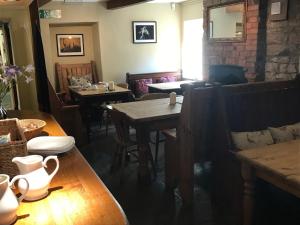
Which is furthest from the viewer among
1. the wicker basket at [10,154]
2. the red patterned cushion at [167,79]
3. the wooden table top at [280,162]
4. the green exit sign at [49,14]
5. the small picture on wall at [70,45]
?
the red patterned cushion at [167,79]

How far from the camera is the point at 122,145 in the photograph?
127 inches

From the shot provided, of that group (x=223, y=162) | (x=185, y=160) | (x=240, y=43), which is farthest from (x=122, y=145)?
(x=240, y=43)

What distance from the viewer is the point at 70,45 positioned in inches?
258

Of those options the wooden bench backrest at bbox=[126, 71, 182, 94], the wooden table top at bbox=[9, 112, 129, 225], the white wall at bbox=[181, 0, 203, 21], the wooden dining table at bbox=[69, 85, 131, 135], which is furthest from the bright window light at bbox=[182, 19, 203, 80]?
the wooden table top at bbox=[9, 112, 129, 225]

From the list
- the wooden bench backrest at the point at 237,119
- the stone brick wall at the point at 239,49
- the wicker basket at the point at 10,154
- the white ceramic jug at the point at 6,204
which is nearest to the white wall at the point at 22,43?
the stone brick wall at the point at 239,49

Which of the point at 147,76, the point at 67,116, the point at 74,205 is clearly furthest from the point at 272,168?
the point at 147,76

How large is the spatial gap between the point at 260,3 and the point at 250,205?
2.97 meters

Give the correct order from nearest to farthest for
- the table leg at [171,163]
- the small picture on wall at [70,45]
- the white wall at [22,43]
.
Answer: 1. the table leg at [171,163]
2. the white wall at [22,43]
3. the small picture on wall at [70,45]

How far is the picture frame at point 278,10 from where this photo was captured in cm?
375

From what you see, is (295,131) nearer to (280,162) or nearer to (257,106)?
(257,106)

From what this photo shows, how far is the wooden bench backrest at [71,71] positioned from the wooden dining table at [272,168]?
461cm

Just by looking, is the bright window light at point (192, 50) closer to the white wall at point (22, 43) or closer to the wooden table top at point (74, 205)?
the white wall at point (22, 43)

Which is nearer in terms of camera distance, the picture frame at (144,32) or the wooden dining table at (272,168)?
the wooden dining table at (272,168)

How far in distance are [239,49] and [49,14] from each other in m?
3.65
